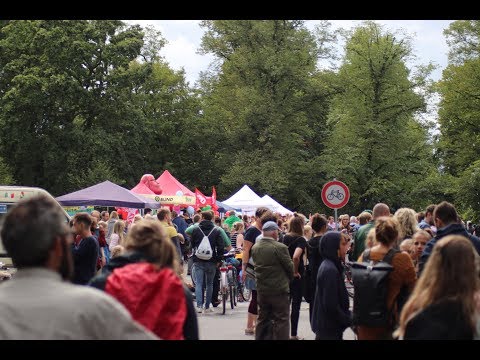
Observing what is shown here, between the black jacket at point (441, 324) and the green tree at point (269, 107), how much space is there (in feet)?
178

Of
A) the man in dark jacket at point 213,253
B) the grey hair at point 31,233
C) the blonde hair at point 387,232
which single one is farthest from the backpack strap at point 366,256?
the man in dark jacket at point 213,253

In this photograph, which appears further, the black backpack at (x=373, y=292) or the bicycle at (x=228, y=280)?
the bicycle at (x=228, y=280)

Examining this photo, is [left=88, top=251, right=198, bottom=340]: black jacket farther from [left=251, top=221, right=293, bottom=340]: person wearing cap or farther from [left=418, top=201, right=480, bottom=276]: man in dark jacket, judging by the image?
[left=251, top=221, right=293, bottom=340]: person wearing cap

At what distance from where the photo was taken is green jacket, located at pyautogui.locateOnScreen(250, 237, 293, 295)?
13094mm

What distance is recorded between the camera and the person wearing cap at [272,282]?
13.1 meters

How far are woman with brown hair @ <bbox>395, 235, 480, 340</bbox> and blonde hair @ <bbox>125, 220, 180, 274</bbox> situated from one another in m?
1.40

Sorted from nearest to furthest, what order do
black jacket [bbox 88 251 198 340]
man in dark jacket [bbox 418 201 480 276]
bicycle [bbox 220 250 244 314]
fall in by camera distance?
black jacket [bbox 88 251 198 340]
man in dark jacket [bbox 418 201 480 276]
bicycle [bbox 220 250 244 314]

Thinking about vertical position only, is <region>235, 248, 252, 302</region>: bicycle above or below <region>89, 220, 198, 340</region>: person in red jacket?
below

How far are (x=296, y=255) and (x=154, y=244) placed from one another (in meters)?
8.65

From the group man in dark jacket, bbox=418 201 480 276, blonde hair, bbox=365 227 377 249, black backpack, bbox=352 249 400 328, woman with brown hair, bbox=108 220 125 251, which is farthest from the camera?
woman with brown hair, bbox=108 220 125 251

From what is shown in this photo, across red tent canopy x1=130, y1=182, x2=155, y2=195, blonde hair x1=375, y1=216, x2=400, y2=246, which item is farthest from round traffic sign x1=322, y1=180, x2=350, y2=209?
blonde hair x1=375, y1=216, x2=400, y2=246

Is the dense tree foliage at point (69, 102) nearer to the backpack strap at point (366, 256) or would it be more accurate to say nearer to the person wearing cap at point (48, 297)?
the backpack strap at point (366, 256)
